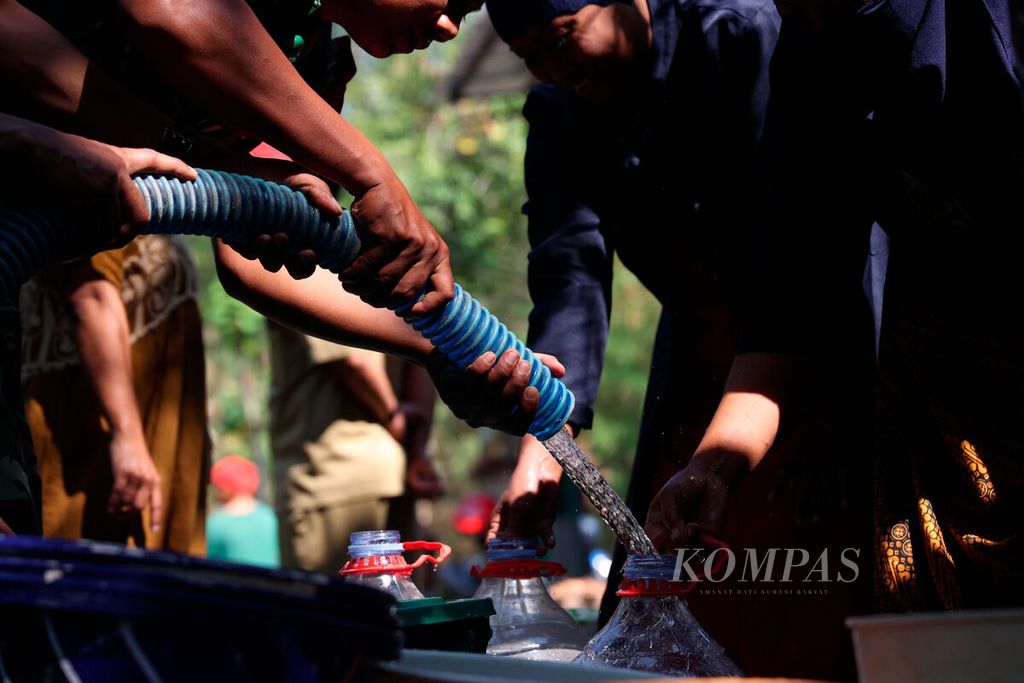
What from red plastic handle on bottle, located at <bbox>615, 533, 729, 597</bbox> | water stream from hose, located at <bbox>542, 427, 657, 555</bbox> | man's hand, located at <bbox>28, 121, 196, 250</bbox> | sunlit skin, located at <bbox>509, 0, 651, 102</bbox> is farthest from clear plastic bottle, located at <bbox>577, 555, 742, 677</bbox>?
sunlit skin, located at <bbox>509, 0, 651, 102</bbox>

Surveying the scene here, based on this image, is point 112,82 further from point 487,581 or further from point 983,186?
point 983,186

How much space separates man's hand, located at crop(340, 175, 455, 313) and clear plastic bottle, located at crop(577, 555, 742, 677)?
0.58 meters

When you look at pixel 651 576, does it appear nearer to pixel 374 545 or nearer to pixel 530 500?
pixel 374 545

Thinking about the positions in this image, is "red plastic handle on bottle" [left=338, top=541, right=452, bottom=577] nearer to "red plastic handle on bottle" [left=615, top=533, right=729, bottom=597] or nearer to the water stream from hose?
the water stream from hose

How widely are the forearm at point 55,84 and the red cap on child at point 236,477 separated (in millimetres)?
6250

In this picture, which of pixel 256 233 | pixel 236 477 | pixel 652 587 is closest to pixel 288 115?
pixel 256 233

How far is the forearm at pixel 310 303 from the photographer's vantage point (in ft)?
8.16

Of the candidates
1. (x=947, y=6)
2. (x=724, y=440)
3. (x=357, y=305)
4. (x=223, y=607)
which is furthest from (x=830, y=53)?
(x=223, y=607)

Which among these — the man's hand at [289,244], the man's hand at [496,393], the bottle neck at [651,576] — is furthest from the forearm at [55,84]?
the bottle neck at [651,576]

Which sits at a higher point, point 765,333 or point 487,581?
point 765,333

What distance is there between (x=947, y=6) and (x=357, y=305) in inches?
49.8

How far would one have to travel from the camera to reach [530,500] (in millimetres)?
2758

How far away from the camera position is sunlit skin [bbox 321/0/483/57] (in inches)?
81.2

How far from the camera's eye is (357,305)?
2502 millimetres
